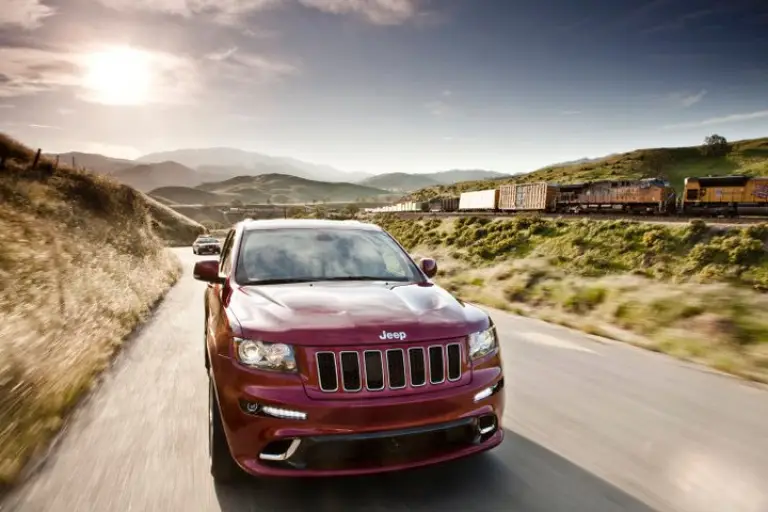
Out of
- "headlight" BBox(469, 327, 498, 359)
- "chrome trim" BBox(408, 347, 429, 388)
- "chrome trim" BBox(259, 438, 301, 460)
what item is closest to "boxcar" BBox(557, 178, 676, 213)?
"headlight" BBox(469, 327, 498, 359)

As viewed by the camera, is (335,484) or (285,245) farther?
(285,245)

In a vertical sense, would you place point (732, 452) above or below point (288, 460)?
below

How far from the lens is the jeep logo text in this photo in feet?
9.80

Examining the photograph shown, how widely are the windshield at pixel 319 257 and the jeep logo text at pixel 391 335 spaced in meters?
1.29

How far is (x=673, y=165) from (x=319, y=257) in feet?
373

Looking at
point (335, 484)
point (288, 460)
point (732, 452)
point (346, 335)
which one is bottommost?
point (732, 452)

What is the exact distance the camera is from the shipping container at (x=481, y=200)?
47.3 m

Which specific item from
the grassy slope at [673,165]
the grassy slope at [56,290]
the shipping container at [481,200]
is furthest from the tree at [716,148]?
the grassy slope at [56,290]

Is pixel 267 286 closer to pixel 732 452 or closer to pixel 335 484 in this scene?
pixel 335 484

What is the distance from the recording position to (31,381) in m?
5.00

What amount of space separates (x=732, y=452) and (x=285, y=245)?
372cm

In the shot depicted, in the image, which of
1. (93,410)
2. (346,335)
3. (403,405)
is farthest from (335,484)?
(93,410)

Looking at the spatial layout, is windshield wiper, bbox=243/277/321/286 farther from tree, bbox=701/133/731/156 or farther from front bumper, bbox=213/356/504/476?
tree, bbox=701/133/731/156

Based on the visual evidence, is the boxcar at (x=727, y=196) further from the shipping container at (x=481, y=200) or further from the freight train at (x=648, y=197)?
the shipping container at (x=481, y=200)
